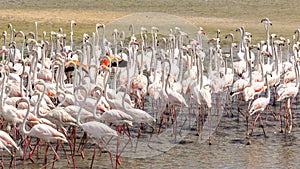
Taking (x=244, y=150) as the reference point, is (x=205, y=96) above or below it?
above

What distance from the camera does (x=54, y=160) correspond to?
8.81 meters

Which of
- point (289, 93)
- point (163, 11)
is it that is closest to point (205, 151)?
point (289, 93)

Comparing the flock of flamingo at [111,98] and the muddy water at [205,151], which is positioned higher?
the flock of flamingo at [111,98]

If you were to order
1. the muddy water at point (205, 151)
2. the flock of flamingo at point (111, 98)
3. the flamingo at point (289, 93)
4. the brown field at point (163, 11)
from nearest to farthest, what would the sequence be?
the flock of flamingo at point (111, 98) → the muddy water at point (205, 151) → the flamingo at point (289, 93) → the brown field at point (163, 11)

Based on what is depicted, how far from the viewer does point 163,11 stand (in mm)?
33875

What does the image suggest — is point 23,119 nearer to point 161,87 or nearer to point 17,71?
point 161,87

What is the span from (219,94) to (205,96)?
1267 mm

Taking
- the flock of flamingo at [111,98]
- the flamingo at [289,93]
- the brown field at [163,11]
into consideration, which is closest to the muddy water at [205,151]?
the flock of flamingo at [111,98]

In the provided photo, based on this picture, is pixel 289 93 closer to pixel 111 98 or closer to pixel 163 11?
pixel 111 98

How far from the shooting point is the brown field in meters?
26.4

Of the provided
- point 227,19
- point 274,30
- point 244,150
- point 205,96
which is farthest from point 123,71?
point 227,19

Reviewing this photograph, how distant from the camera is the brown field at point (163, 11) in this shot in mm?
26359

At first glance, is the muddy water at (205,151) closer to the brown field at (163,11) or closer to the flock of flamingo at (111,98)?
the flock of flamingo at (111,98)

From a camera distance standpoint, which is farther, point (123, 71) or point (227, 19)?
point (227, 19)
